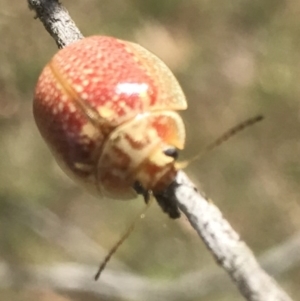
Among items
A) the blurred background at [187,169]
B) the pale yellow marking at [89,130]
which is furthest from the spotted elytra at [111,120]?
the blurred background at [187,169]

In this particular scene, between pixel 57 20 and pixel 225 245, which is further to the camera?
pixel 57 20

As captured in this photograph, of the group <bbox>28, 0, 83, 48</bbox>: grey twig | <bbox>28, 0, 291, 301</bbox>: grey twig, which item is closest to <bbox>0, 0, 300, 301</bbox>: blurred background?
<bbox>28, 0, 83, 48</bbox>: grey twig

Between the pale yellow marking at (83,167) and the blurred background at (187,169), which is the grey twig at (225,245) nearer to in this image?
the pale yellow marking at (83,167)

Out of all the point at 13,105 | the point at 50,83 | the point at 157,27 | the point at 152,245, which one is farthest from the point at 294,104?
the point at 50,83

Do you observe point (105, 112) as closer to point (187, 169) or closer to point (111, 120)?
point (111, 120)

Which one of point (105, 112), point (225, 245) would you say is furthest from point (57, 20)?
point (225, 245)

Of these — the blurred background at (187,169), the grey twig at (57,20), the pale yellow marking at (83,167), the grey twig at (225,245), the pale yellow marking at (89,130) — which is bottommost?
the grey twig at (225,245)

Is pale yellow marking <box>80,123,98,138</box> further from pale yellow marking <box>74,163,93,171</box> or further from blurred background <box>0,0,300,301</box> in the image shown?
blurred background <box>0,0,300,301</box>
